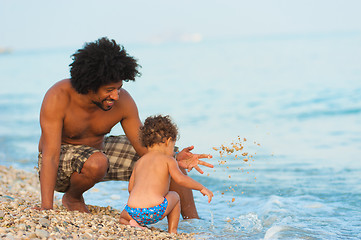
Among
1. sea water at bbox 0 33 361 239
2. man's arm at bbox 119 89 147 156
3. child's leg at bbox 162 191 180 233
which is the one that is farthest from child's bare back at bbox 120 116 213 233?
sea water at bbox 0 33 361 239

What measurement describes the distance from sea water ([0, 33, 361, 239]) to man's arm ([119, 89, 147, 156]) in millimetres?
846

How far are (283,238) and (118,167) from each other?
1.63 metres

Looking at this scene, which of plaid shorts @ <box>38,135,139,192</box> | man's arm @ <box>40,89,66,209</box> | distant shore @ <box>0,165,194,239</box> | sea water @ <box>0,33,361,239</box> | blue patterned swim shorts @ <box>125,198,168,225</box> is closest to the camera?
distant shore @ <box>0,165,194,239</box>

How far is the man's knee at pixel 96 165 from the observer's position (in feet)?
13.4

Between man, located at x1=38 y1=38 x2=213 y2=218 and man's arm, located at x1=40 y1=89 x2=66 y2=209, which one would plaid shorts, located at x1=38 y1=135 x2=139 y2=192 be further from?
man's arm, located at x1=40 y1=89 x2=66 y2=209

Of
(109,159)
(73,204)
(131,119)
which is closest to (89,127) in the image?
(131,119)

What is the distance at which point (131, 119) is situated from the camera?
14.6 feet

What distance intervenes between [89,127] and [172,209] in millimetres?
1065

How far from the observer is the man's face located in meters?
3.92

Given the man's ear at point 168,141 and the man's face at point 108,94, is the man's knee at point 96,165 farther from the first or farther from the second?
the man's ear at point 168,141

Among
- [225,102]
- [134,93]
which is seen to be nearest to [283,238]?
[225,102]

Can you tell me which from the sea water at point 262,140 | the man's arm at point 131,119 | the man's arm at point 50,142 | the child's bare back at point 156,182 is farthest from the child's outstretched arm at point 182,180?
the man's arm at point 50,142

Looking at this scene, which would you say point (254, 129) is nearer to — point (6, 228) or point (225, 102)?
point (225, 102)

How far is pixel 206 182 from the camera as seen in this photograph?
6.87 m
